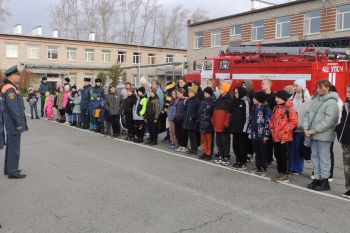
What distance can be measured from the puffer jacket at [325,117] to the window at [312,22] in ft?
93.3

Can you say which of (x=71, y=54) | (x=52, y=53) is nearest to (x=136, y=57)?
(x=71, y=54)

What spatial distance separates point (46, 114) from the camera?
19391 millimetres

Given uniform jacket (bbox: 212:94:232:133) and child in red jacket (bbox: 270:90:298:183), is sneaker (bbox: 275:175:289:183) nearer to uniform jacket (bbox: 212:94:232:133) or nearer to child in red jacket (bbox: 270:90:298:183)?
child in red jacket (bbox: 270:90:298:183)

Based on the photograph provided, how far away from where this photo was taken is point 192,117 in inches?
392

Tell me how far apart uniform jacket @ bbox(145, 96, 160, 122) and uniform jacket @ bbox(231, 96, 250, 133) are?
3477 mm

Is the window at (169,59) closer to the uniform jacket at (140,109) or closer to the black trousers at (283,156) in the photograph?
the uniform jacket at (140,109)

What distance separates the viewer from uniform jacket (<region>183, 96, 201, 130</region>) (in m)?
9.96

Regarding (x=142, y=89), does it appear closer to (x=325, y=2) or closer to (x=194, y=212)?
(x=194, y=212)

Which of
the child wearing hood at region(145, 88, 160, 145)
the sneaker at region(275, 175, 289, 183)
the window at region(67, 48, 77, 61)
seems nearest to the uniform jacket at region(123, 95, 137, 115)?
the child wearing hood at region(145, 88, 160, 145)

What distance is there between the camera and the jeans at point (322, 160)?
6957 millimetres

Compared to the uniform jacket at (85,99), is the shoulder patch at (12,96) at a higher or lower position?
higher

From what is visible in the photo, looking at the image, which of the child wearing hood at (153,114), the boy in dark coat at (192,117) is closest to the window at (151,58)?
the child wearing hood at (153,114)

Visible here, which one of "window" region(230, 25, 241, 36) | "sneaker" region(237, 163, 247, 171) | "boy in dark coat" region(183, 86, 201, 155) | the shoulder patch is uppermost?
"window" region(230, 25, 241, 36)

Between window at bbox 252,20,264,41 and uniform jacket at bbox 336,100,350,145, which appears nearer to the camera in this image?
uniform jacket at bbox 336,100,350,145
